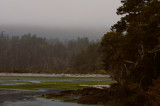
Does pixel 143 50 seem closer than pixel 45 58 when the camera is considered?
Yes

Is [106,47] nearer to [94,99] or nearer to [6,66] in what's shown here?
[94,99]

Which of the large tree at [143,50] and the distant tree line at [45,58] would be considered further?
the distant tree line at [45,58]

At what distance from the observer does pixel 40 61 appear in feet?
586

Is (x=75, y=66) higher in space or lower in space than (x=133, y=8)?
lower

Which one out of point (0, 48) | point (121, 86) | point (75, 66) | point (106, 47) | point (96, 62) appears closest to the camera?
point (121, 86)

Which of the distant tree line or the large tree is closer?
the large tree

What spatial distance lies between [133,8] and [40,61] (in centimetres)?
14863

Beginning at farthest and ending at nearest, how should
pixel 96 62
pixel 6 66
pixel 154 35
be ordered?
1. pixel 6 66
2. pixel 96 62
3. pixel 154 35

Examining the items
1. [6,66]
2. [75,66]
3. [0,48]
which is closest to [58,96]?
[75,66]

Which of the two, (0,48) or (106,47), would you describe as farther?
(0,48)

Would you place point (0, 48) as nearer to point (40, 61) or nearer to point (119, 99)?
point (40, 61)

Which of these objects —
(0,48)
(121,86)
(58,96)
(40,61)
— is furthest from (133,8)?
(0,48)

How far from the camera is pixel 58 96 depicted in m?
32.5

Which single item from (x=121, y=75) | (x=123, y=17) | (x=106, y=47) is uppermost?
(x=123, y=17)
